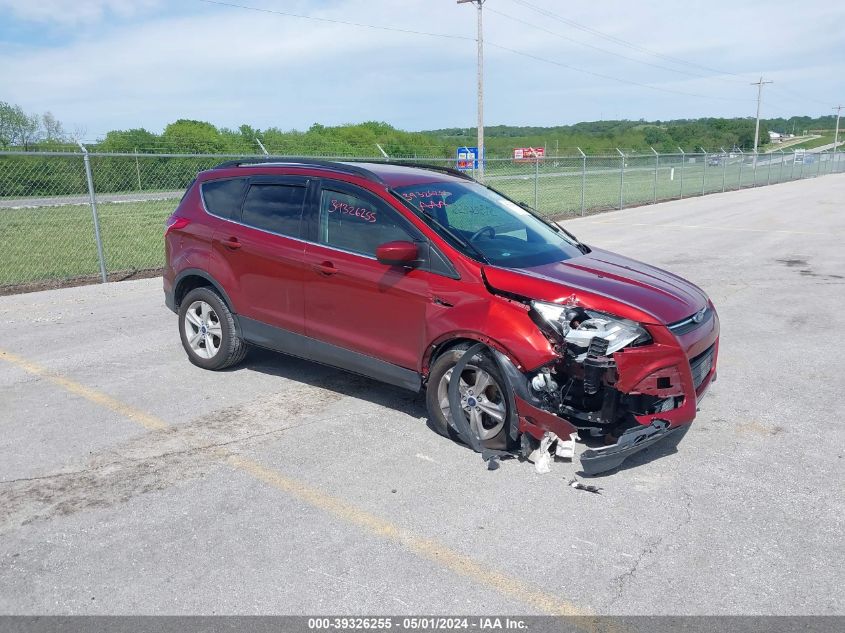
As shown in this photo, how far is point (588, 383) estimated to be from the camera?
160 inches

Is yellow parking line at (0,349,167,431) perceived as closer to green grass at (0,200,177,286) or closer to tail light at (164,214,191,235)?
tail light at (164,214,191,235)

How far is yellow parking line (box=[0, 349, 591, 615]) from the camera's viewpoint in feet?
10.1

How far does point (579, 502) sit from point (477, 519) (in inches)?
23.6

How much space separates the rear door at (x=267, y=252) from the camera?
5352mm

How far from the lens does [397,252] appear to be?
178 inches

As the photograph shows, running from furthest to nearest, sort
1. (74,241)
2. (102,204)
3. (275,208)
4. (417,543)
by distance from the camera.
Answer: (102,204), (74,241), (275,208), (417,543)

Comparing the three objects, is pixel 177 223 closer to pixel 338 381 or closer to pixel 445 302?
pixel 338 381

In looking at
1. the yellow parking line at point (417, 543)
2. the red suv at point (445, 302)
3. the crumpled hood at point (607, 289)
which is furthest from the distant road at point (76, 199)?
the crumpled hood at point (607, 289)

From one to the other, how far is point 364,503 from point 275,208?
2.64 metres

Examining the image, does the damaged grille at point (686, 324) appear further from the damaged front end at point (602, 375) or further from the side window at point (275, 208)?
the side window at point (275, 208)

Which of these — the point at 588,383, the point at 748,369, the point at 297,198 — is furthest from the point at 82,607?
the point at 748,369

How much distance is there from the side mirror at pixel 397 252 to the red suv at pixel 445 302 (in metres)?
0.01

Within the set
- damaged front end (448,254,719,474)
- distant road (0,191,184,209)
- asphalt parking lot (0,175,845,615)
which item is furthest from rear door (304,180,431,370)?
distant road (0,191,184,209)

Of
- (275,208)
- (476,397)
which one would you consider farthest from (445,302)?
(275,208)
